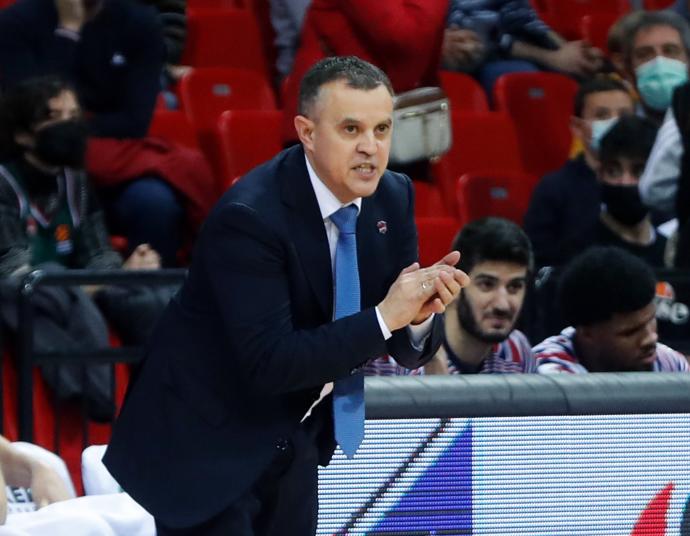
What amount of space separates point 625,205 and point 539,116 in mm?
1764

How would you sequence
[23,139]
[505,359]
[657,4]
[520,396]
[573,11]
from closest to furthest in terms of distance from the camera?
[520,396], [505,359], [23,139], [573,11], [657,4]

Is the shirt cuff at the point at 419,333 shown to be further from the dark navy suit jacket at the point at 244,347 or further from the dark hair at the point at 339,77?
the dark hair at the point at 339,77

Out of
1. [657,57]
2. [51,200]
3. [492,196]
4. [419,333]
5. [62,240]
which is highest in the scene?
[657,57]

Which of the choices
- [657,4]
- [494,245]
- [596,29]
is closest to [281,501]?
[494,245]

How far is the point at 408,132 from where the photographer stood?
613 centimetres

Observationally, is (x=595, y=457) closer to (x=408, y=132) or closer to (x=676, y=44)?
(x=408, y=132)

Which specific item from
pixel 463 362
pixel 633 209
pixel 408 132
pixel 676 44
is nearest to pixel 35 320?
pixel 463 362

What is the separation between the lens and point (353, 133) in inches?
123

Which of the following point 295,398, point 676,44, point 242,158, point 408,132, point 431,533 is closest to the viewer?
point 295,398

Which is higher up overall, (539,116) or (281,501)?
(539,116)

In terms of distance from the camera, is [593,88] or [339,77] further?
[593,88]

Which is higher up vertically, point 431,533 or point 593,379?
point 593,379

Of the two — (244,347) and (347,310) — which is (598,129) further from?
(244,347)

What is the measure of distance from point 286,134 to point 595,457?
2803 millimetres
